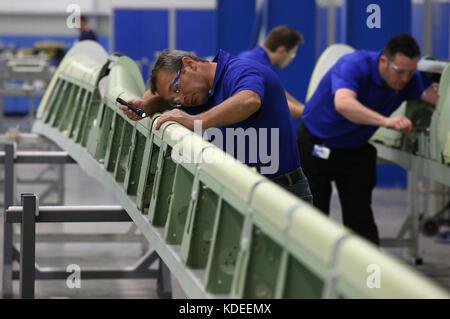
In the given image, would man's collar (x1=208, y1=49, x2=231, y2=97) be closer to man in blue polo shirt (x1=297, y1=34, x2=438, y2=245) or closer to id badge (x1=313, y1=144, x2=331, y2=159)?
man in blue polo shirt (x1=297, y1=34, x2=438, y2=245)

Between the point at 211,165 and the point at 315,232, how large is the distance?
770 mm

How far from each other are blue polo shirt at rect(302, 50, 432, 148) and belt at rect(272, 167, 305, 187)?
58.8 inches

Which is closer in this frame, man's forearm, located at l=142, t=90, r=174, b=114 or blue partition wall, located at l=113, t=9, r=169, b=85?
man's forearm, located at l=142, t=90, r=174, b=114

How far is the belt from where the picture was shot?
325 centimetres

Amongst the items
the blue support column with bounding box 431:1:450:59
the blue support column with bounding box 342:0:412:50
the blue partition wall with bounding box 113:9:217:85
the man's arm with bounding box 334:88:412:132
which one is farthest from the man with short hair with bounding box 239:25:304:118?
the blue partition wall with bounding box 113:9:217:85

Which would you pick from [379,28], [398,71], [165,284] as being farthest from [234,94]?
[379,28]

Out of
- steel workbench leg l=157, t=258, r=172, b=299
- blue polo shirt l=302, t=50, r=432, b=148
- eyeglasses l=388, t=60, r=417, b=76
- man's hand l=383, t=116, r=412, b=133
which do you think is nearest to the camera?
man's hand l=383, t=116, r=412, b=133

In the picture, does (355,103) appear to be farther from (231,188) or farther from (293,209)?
(293,209)

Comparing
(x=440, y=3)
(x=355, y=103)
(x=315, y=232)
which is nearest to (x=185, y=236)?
(x=315, y=232)

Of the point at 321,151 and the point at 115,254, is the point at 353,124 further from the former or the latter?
the point at 115,254

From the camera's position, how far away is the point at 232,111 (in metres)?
2.89
